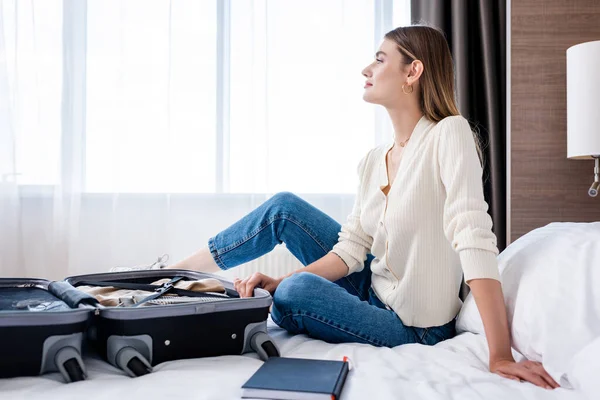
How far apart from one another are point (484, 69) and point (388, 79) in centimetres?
136

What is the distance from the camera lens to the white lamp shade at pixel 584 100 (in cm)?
190

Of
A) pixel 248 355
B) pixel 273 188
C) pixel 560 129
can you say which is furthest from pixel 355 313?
pixel 273 188

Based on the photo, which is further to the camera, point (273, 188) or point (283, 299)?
point (273, 188)

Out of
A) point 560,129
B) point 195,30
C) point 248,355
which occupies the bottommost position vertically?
point 248,355

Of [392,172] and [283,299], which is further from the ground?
[392,172]

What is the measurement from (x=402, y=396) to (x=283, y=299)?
51cm

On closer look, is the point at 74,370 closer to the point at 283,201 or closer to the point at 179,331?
the point at 179,331

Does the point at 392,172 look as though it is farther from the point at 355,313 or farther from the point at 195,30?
the point at 195,30

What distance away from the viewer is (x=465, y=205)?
123 centimetres

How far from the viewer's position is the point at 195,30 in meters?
2.87

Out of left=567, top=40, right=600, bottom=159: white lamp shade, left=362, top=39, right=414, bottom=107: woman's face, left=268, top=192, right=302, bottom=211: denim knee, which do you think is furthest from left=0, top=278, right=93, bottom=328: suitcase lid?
left=567, top=40, right=600, bottom=159: white lamp shade

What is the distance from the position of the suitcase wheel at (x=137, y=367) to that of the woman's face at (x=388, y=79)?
0.88m

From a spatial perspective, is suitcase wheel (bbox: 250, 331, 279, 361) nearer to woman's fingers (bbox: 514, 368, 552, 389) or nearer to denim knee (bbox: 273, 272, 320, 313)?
denim knee (bbox: 273, 272, 320, 313)

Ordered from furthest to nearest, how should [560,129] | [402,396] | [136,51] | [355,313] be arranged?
[136,51], [560,129], [355,313], [402,396]
